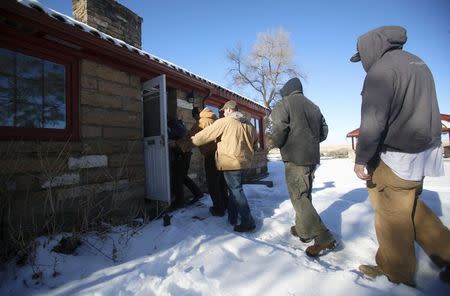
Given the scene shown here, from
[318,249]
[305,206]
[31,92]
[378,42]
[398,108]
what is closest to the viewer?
[398,108]

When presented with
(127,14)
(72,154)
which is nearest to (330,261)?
(72,154)

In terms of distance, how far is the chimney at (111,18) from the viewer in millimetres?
6648

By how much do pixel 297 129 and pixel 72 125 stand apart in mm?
3063

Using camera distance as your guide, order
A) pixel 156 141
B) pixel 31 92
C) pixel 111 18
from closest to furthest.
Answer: pixel 31 92 < pixel 156 141 < pixel 111 18

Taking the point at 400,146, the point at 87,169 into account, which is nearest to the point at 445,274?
the point at 400,146

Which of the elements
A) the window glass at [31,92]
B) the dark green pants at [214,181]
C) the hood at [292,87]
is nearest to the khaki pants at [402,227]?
the hood at [292,87]

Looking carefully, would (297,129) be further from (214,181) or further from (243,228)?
(214,181)

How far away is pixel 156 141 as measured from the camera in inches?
171

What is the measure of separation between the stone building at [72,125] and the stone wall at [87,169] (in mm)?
13

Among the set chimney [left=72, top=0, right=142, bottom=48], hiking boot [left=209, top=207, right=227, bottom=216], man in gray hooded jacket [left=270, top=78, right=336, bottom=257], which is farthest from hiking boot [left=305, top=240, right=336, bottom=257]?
chimney [left=72, top=0, right=142, bottom=48]

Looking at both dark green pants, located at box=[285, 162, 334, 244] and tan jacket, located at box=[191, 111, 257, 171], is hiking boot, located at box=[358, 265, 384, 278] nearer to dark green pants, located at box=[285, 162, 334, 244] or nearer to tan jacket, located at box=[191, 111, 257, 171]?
dark green pants, located at box=[285, 162, 334, 244]

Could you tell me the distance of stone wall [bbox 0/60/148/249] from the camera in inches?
115

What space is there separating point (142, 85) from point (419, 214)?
174 inches

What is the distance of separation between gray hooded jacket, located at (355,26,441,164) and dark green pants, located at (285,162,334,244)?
34.1 inches
